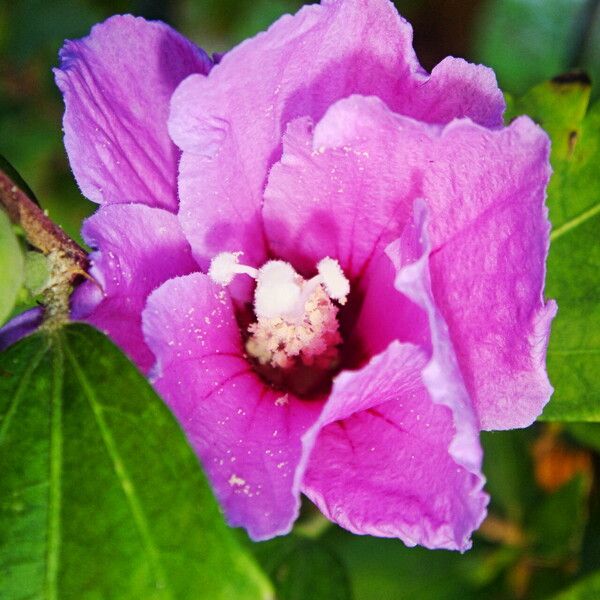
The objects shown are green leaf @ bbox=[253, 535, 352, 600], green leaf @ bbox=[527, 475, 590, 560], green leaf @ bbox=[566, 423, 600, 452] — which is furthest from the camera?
green leaf @ bbox=[527, 475, 590, 560]

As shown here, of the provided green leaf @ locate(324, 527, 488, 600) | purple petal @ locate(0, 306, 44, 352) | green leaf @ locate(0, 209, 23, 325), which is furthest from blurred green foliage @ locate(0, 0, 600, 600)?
green leaf @ locate(0, 209, 23, 325)

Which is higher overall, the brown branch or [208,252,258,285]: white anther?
the brown branch

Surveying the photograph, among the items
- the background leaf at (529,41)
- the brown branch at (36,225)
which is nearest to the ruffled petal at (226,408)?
the brown branch at (36,225)

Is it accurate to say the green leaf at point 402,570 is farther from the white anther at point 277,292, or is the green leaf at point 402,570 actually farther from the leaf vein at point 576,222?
the white anther at point 277,292

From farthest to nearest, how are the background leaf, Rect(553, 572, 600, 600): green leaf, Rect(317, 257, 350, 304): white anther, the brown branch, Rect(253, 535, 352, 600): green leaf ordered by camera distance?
the background leaf
Rect(253, 535, 352, 600): green leaf
Rect(553, 572, 600, 600): green leaf
Rect(317, 257, 350, 304): white anther
the brown branch

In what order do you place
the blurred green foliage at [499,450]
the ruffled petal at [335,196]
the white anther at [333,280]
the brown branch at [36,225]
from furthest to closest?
the blurred green foliage at [499,450] → the white anther at [333,280] → the ruffled petal at [335,196] → the brown branch at [36,225]

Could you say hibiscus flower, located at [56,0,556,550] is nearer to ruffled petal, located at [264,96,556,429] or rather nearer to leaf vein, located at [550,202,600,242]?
ruffled petal, located at [264,96,556,429]

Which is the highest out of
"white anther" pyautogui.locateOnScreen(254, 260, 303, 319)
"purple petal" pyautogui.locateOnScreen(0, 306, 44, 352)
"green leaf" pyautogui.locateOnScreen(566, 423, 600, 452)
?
"purple petal" pyautogui.locateOnScreen(0, 306, 44, 352)
